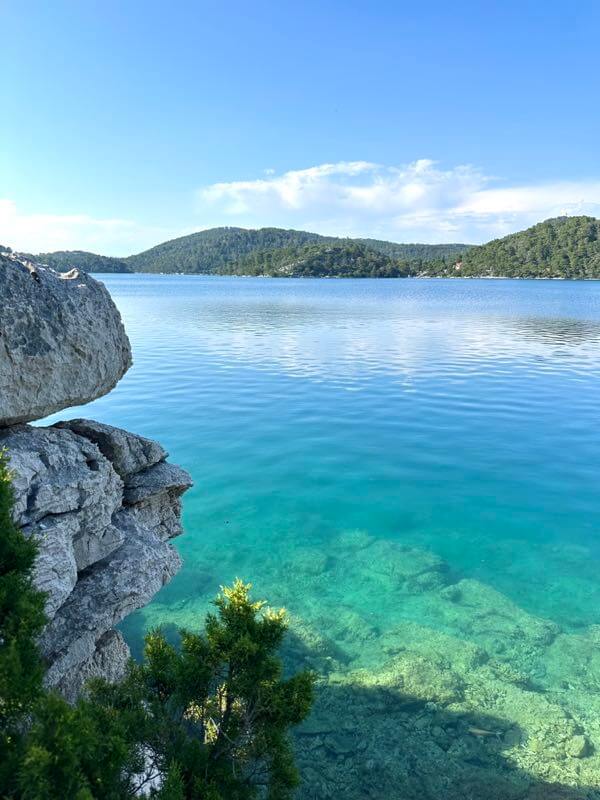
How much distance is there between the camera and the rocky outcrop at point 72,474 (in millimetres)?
→ 7883

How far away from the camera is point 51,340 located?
8.62 metres

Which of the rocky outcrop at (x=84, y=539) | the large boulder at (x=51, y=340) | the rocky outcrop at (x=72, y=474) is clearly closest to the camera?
the rocky outcrop at (x=84, y=539)

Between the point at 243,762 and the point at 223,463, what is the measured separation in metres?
17.0

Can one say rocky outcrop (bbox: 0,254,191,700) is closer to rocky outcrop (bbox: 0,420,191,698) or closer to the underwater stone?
rocky outcrop (bbox: 0,420,191,698)

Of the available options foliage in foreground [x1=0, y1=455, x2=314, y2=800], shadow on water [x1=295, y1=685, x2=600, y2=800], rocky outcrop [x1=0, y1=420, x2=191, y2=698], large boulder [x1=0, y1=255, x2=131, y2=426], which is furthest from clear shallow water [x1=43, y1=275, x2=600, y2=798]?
large boulder [x1=0, y1=255, x2=131, y2=426]

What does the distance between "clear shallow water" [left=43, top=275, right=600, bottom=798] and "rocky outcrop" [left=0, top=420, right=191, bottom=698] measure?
155 inches

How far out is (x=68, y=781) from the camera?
13.3 ft

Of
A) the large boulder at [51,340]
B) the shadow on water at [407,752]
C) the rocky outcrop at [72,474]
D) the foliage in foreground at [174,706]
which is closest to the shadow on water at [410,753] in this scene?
the shadow on water at [407,752]

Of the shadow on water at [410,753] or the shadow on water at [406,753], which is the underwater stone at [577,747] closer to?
the shadow on water at [410,753]

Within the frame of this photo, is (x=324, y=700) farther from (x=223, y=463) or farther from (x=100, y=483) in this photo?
(x=223, y=463)

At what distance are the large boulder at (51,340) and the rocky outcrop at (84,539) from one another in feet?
2.38

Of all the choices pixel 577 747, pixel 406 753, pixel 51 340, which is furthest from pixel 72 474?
pixel 577 747

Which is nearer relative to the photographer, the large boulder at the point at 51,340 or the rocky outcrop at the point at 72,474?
the rocky outcrop at the point at 72,474

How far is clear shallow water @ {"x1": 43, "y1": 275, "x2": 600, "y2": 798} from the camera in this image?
9.83m
